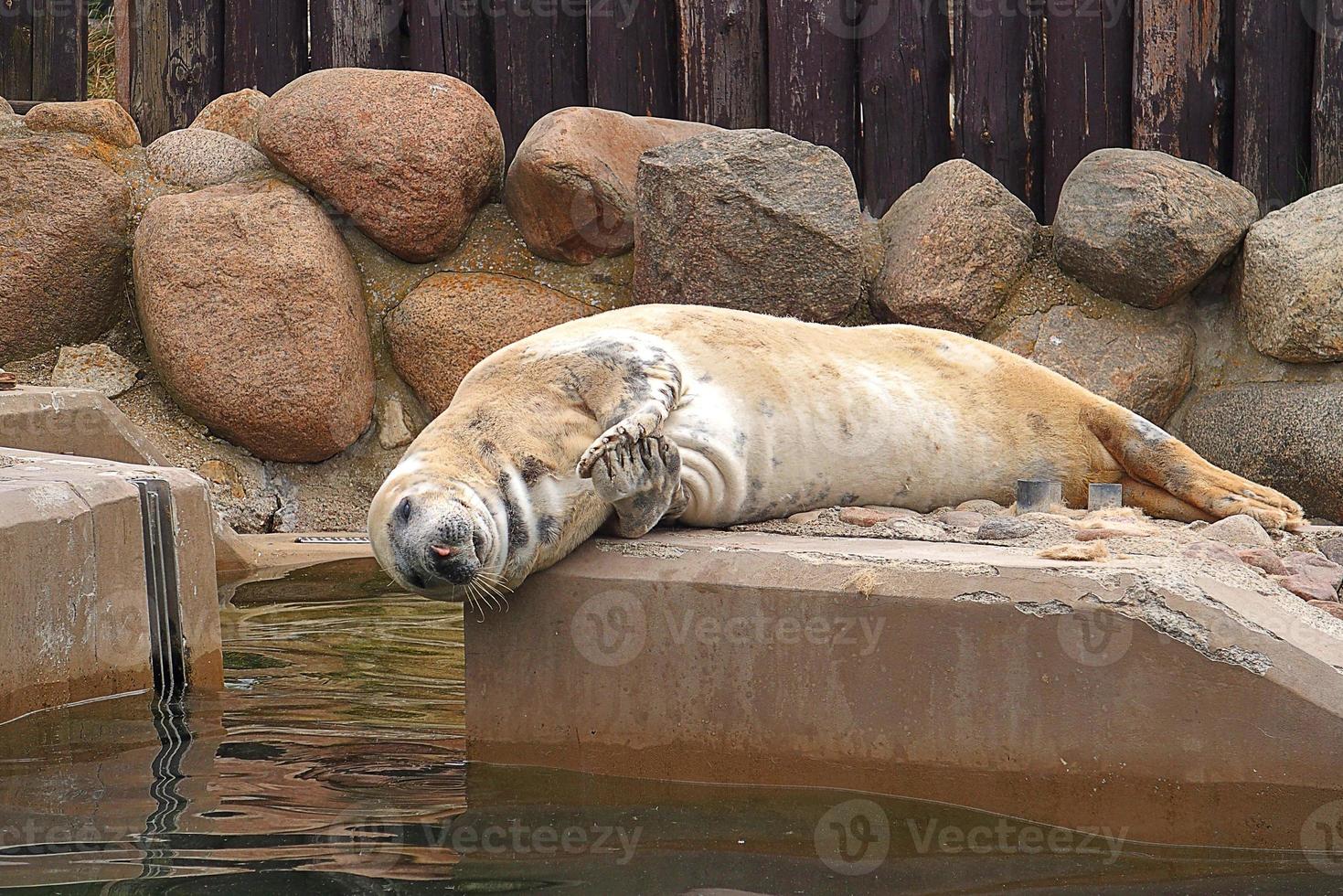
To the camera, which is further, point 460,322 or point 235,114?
point 235,114

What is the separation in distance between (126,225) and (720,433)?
10.0 feet

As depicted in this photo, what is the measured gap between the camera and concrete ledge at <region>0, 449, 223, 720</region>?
110 inches

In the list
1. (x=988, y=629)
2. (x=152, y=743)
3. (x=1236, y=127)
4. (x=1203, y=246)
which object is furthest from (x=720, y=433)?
(x=1236, y=127)

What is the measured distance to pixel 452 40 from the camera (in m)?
5.59

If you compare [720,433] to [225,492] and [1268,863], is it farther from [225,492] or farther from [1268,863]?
[225,492]

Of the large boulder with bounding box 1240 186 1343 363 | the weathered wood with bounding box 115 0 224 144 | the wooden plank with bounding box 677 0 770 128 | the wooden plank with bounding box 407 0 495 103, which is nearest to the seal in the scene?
the large boulder with bounding box 1240 186 1343 363

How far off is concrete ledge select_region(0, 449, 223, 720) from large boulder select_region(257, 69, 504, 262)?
2.09 metres

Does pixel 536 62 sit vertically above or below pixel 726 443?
above

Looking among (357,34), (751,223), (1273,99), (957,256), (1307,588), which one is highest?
(357,34)

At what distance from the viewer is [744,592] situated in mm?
2582

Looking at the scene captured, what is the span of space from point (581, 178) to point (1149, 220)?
6.19ft

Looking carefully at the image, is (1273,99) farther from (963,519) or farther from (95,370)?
(95,370)

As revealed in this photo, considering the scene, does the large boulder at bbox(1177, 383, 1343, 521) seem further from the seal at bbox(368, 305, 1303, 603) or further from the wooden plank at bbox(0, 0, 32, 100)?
the wooden plank at bbox(0, 0, 32, 100)

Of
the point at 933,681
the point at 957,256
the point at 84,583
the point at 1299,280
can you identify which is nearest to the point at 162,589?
the point at 84,583
